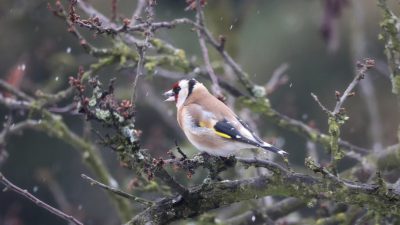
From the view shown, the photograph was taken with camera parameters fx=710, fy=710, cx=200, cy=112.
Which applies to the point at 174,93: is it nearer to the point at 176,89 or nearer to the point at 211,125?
the point at 176,89

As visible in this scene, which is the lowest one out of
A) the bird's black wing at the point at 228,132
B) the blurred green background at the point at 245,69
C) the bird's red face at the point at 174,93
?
the bird's black wing at the point at 228,132

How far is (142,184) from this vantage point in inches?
168

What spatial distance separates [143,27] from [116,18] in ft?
4.70

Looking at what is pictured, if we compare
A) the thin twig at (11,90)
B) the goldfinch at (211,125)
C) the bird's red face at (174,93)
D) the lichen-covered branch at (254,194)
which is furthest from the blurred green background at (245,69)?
the lichen-covered branch at (254,194)

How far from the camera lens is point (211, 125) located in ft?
13.7

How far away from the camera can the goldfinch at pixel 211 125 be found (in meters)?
3.92

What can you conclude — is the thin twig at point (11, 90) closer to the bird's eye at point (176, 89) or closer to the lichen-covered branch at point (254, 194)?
the bird's eye at point (176, 89)

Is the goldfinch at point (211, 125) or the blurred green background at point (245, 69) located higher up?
the blurred green background at point (245, 69)

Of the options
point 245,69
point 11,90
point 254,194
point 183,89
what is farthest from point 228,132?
point 245,69

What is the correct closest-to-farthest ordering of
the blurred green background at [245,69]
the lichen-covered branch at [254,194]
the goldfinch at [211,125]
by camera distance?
the lichen-covered branch at [254,194], the goldfinch at [211,125], the blurred green background at [245,69]

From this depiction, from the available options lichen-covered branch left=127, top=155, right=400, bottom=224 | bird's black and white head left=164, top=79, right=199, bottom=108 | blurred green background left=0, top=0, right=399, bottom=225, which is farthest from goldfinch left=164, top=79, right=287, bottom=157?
blurred green background left=0, top=0, right=399, bottom=225

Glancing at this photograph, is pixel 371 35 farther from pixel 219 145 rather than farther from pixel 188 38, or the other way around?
pixel 219 145

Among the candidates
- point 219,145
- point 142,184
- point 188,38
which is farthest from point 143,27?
point 188,38

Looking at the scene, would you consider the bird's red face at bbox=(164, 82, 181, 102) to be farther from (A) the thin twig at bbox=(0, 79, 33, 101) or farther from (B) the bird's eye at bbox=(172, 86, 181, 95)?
(A) the thin twig at bbox=(0, 79, 33, 101)
